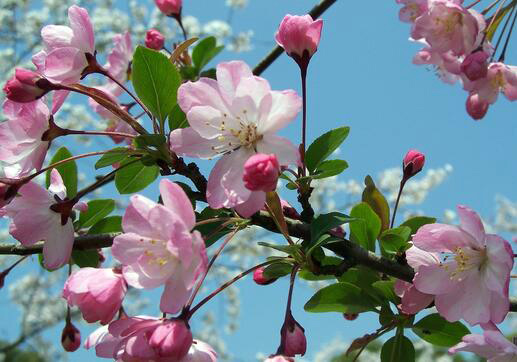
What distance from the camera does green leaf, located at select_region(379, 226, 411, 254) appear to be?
4.61 ft

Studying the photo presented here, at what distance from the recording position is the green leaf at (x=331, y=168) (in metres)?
1.33

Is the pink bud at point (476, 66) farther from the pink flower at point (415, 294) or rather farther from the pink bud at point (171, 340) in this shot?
the pink bud at point (171, 340)

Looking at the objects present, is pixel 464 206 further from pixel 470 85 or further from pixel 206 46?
pixel 206 46

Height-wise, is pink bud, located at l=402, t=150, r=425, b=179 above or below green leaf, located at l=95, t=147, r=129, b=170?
above

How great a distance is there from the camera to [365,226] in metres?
1.48

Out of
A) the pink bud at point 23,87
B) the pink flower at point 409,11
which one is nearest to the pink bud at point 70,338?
the pink bud at point 23,87

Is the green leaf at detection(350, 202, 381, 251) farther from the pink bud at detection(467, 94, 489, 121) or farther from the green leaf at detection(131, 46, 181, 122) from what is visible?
the pink bud at detection(467, 94, 489, 121)

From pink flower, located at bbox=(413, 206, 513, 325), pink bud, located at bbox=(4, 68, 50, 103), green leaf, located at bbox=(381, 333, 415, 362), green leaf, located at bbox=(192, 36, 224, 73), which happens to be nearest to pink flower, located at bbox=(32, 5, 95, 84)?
pink bud, located at bbox=(4, 68, 50, 103)

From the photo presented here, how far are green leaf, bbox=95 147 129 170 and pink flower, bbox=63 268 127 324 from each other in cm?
29

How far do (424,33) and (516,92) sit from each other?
0.37 m

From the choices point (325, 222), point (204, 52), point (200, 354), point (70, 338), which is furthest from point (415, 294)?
point (204, 52)

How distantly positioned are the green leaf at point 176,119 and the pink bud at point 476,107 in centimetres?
121

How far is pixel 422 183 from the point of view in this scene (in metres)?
10.5

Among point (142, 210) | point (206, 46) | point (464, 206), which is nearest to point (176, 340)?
point (142, 210)
